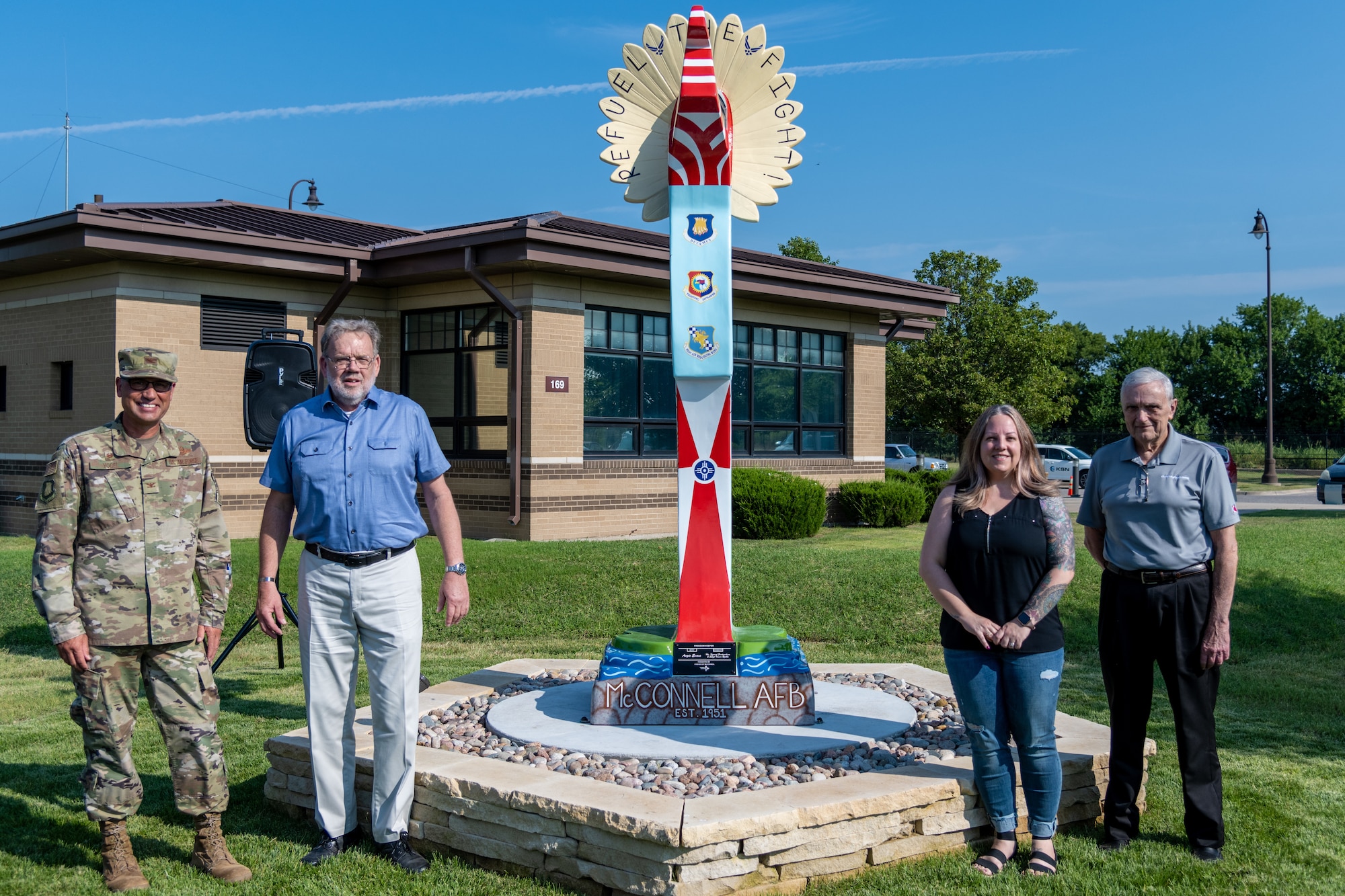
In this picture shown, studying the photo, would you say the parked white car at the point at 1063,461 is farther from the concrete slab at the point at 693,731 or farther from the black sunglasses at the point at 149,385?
the black sunglasses at the point at 149,385

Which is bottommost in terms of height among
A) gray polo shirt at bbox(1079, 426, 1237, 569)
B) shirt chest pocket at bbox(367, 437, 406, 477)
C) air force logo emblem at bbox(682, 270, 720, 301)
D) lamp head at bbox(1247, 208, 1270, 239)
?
gray polo shirt at bbox(1079, 426, 1237, 569)

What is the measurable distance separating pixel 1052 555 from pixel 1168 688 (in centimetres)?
83

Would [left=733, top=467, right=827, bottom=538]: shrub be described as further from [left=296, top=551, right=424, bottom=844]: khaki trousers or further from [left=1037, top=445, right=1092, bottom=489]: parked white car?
[left=1037, top=445, right=1092, bottom=489]: parked white car

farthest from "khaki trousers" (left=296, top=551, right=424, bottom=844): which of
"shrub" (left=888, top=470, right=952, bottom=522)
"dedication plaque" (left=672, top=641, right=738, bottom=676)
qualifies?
"shrub" (left=888, top=470, right=952, bottom=522)

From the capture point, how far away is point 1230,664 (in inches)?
365

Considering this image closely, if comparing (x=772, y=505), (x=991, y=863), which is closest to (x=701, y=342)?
(x=991, y=863)

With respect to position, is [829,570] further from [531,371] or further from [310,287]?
[310,287]

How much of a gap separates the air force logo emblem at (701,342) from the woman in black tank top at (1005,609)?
175 centimetres

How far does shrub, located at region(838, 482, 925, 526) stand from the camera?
1870 centimetres

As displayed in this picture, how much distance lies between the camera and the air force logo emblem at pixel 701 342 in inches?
231

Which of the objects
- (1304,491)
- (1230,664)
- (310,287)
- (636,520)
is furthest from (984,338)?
(1230,664)

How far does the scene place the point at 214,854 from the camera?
4.41 metres

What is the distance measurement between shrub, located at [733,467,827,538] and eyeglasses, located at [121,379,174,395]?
12.2 meters

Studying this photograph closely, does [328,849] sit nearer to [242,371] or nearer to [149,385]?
[149,385]
